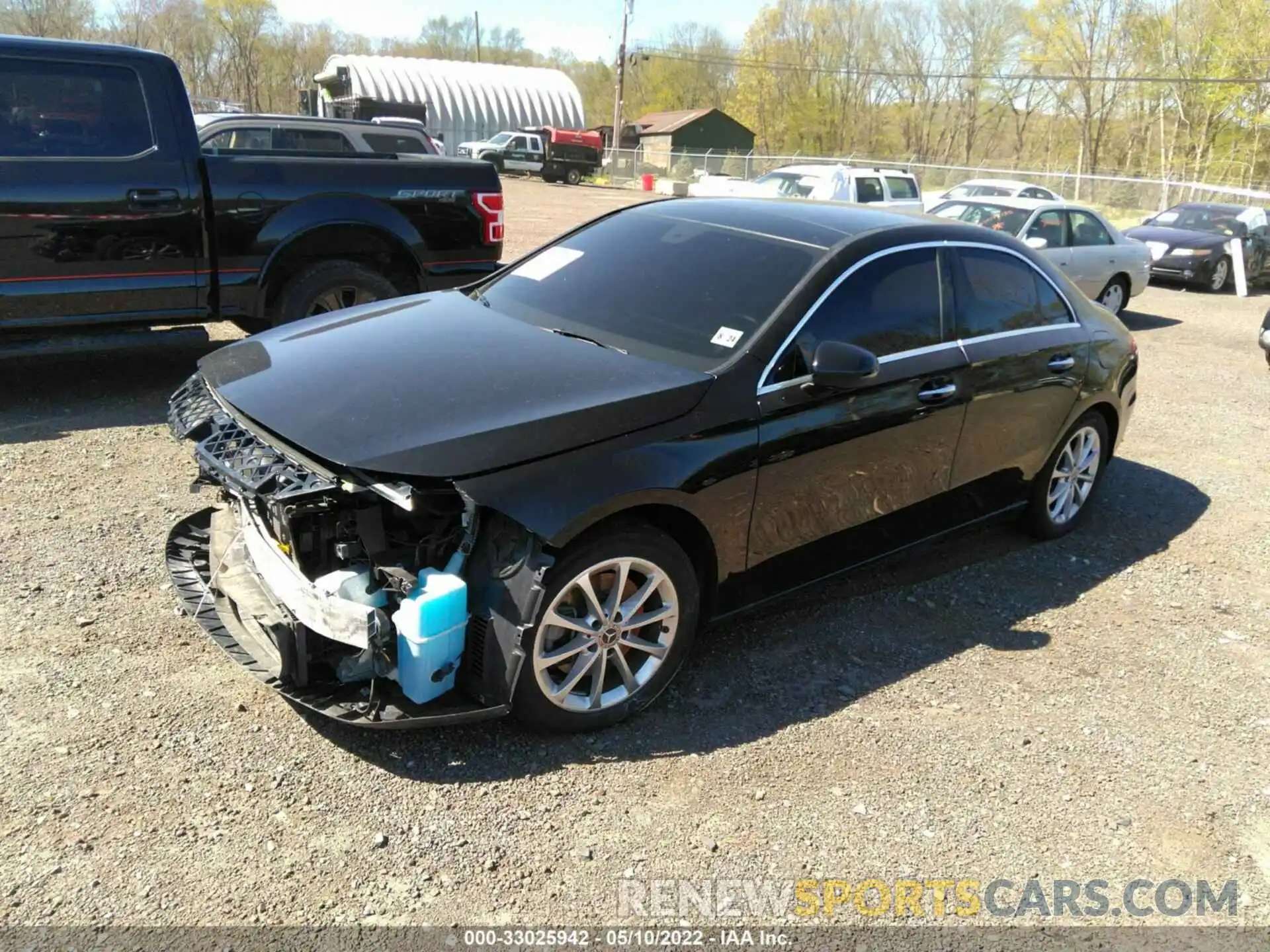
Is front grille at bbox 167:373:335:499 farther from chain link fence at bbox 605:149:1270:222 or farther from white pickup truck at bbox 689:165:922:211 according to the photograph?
chain link fence at bbox 605:149:1270:222

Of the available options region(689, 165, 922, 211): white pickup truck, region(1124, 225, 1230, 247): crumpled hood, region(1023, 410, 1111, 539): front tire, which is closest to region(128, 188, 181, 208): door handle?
region(1023, 410, 1111, 539): front tire

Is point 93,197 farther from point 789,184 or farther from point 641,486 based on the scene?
point 789,184

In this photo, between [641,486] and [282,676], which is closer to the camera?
[282,676]

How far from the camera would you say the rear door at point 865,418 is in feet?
12.0

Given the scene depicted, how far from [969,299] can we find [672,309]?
5.04 ft

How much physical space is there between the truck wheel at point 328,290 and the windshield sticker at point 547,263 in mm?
2082

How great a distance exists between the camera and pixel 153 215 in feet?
19.7

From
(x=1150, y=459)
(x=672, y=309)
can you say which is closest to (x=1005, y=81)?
(x=1150, y=459)

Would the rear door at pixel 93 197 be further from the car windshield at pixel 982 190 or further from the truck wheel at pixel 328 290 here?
the car windshield at pixel 982 190

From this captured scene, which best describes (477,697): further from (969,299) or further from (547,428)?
(969,299)

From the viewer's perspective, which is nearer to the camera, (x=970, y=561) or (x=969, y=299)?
(x=969, y=299)

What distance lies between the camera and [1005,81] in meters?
56.4

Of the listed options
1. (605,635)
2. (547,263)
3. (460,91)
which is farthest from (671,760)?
(460,91)

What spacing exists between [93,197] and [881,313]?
483 centimetres
